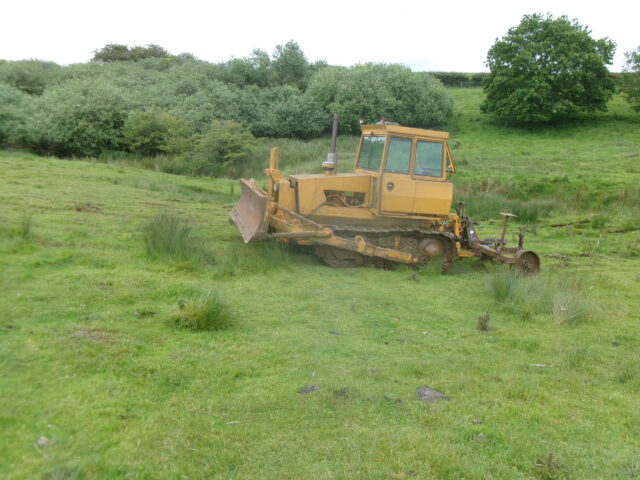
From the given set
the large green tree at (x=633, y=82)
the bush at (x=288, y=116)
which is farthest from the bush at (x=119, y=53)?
the large green tree at (x=633, y=82)

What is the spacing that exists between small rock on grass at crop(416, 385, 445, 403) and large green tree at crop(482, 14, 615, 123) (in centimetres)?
3543

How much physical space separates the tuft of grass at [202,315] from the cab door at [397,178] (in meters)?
4.74

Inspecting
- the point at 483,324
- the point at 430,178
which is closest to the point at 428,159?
the point at 430,178

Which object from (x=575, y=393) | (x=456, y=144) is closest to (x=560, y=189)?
(x=456, y=144)

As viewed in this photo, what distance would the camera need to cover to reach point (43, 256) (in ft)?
24.1

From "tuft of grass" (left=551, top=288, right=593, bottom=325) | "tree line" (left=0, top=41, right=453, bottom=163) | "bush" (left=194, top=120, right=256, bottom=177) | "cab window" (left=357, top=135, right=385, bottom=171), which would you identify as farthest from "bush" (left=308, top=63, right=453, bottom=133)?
"tuft of grass" (left=551, top=288, right=593, bottom=325)

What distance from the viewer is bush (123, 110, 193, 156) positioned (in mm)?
24484

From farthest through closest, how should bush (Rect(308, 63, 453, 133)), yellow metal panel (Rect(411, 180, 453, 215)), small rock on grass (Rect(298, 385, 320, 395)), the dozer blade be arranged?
bush (Rect(308, 63, 453, 133)) < yellow metal panel (Rect(411, 180, 453, 215)) < the dozer blade < small rock on grass (Rect(298, 385, 320, 395))

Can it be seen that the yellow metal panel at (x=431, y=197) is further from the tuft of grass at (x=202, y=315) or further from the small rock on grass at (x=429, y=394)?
the small rock on grass at (x=429, y=394)

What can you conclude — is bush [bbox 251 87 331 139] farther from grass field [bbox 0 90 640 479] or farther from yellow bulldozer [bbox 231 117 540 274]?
yellow bulldozer [bbox 231 117 540 274]

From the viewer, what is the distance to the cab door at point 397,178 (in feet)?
31.8

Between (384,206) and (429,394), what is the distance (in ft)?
17.8

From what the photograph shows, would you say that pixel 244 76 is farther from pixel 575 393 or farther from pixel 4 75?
pixel 575 393

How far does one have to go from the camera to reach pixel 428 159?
991cm
